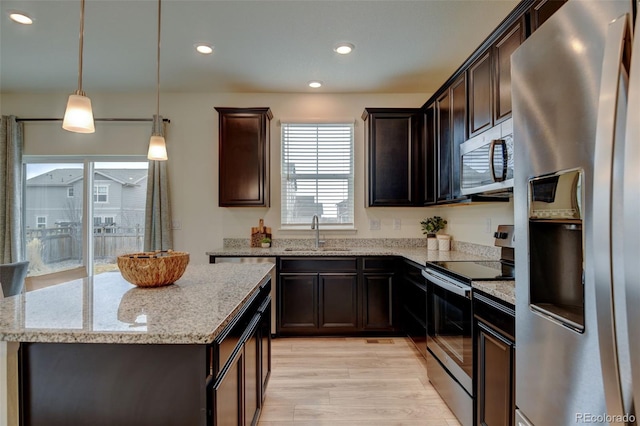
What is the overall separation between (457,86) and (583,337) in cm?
232

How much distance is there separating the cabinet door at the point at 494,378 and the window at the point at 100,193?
4.22 metres

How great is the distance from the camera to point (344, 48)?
9.23 feet

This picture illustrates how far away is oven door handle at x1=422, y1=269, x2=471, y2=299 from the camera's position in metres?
1.82

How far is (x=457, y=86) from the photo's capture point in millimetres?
2664

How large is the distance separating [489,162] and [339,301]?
2032 millimetres

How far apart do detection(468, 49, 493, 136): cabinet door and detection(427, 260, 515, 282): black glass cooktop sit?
0.95m

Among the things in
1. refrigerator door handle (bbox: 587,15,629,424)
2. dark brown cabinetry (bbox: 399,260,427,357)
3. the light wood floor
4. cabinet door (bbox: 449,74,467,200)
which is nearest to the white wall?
dark brown cabinetry (bbox: 399,260,427,357)

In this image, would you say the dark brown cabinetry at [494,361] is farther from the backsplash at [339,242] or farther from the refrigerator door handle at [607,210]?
the backsplash at [339,242]

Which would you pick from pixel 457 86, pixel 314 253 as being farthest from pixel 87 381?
pixel 457 86

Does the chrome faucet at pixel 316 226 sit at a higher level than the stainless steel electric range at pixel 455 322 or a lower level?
higher

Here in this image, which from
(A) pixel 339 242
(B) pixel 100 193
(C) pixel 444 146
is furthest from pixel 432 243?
(B) pixel 100 193

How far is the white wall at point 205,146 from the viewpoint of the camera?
12.8 feet

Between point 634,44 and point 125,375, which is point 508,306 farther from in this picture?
point 125,375

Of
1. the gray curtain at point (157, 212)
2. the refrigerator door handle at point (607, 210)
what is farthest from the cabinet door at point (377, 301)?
the refrigerator door handle at point (607, 210)
